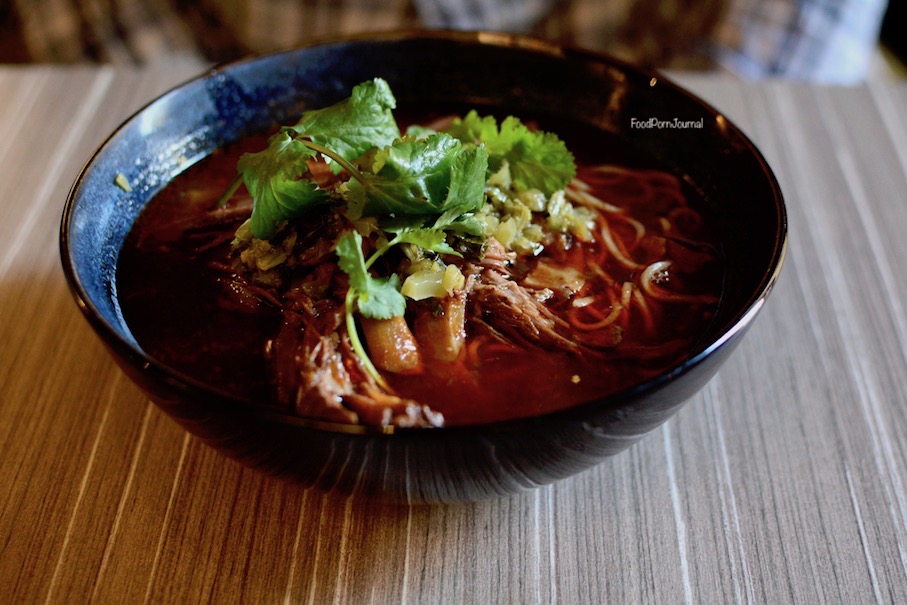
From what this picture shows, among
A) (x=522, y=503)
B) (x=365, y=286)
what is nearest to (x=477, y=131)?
(x=365, y=286)

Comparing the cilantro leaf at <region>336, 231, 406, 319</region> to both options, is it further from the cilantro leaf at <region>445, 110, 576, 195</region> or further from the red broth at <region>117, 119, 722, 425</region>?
the cilantro leaf at <region>445, 110, 576, 195</region>

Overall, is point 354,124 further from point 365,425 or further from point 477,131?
point 365,425

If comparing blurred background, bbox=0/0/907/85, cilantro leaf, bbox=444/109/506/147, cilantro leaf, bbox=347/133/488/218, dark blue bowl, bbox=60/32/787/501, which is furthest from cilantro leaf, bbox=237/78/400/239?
blurred background, bbox=0/0/907/85

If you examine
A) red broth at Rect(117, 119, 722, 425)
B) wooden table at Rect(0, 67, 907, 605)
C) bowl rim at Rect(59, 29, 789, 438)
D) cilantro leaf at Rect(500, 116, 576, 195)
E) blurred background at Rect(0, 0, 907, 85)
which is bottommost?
blurred background at Rect(0, 0, 907, 85)

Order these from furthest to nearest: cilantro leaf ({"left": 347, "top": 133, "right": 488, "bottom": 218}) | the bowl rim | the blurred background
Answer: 1. the blurred background
2. cilantro leaf ({"left": 347, "top": 133, "right": 488, "bottom": 218})
3. the bowl rim

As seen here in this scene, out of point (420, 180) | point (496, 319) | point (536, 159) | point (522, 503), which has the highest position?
point (420, 180)
